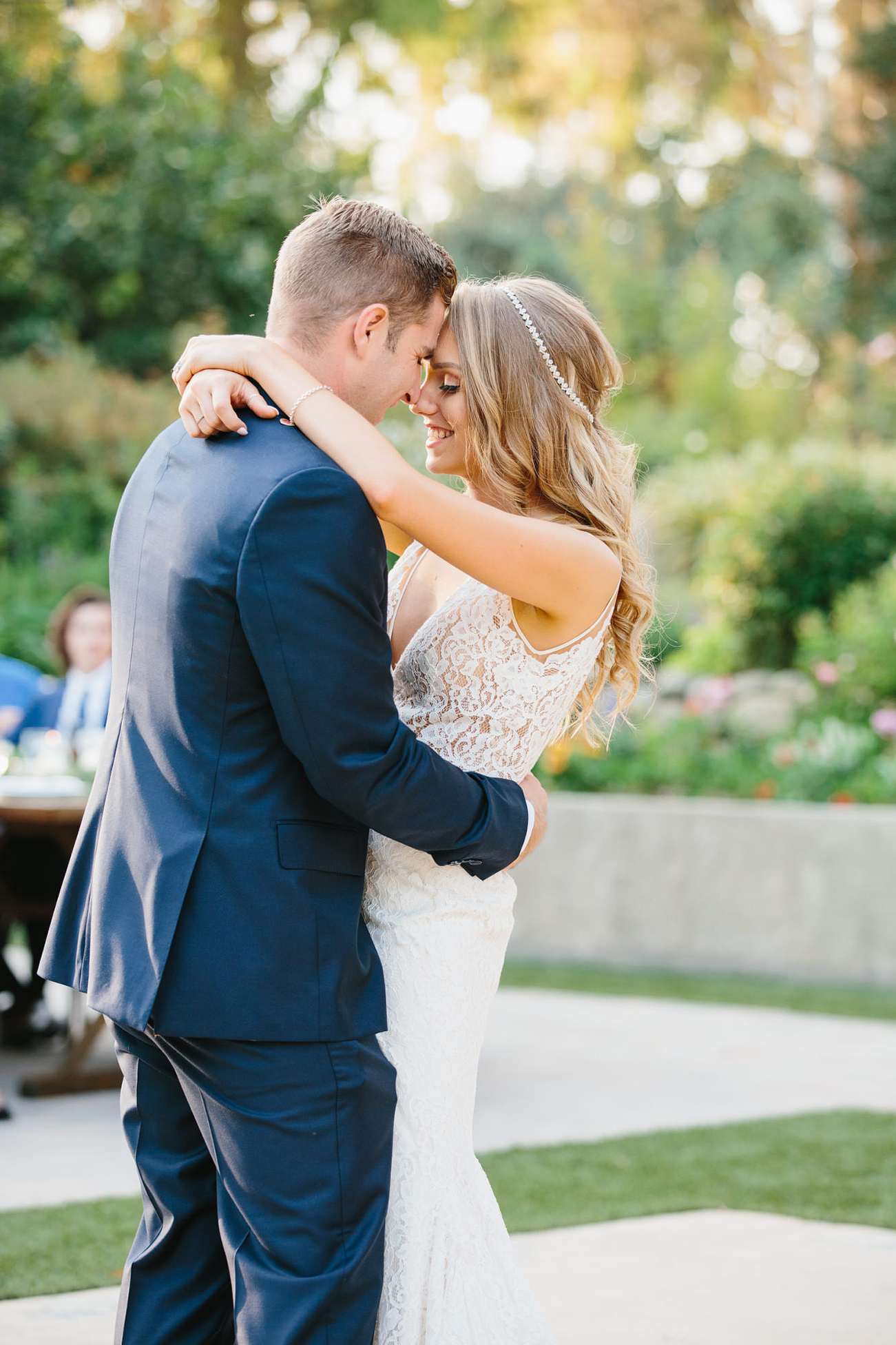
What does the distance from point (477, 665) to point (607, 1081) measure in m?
3.93

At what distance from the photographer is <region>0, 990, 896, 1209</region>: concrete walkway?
190 inches

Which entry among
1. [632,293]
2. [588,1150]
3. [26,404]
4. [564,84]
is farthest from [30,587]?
[564,84]

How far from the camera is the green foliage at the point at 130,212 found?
45.1 feet

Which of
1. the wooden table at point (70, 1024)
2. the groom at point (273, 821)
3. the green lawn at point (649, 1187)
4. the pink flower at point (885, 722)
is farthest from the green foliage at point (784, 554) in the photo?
the groom at point (273, 821)

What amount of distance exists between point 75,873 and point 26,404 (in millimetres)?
10811

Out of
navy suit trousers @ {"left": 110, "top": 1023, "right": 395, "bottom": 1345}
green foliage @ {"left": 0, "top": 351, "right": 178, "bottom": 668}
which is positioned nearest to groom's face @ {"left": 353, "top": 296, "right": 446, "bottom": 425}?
navy suit trousers @ {"left": 110, "top": 1023, "right": 395, "bottom": 1345}

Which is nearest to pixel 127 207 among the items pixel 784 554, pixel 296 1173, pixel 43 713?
pixel 784 554

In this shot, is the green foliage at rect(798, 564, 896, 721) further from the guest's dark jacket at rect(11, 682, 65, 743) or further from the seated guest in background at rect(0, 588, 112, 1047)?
the guest's dark jacket at rect(11, 682, 65, 743)

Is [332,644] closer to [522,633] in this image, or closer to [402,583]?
[522,633]

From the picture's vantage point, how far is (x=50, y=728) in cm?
672

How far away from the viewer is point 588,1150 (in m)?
4.86

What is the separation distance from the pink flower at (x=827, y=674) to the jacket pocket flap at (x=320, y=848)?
308 inches

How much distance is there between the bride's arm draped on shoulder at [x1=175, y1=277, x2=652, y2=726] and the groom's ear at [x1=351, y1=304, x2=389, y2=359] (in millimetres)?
105

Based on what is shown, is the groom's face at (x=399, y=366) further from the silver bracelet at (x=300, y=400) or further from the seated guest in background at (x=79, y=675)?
the seated guest in background at (x=79, y=675)
